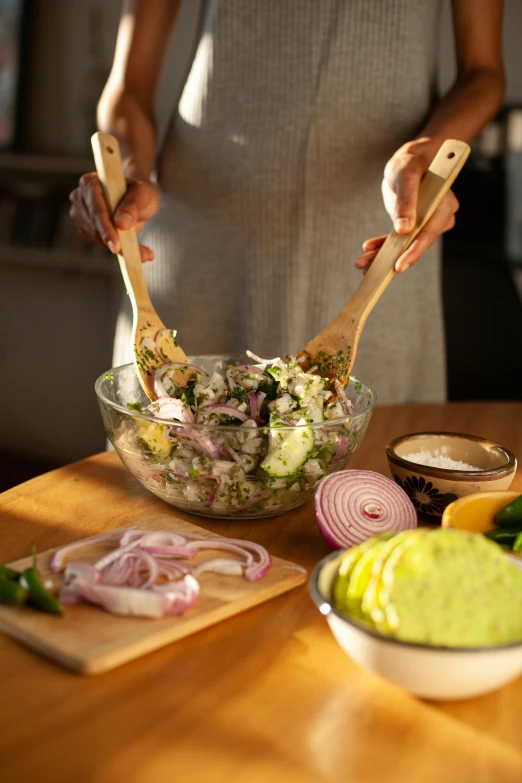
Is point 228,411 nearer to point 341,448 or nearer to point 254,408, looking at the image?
point 254,408

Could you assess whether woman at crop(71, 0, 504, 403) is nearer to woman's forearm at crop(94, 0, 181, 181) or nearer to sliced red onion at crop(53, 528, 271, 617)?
woman's forearm at crop(94, 0, 181, 181)

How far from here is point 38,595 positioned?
0.78 m

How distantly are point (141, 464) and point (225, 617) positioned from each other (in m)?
0.29

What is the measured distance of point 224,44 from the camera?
1.70m

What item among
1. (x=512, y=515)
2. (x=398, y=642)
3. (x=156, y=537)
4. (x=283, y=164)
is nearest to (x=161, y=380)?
(x=156, y=537)

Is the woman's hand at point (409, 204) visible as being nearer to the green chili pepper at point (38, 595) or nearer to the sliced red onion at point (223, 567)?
the sliced red onion at point (223, 567)

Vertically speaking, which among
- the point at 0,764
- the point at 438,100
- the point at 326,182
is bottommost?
the point at 0,764

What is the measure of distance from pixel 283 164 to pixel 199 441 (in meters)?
0.92

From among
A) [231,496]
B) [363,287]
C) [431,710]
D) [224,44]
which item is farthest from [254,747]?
[224,44]

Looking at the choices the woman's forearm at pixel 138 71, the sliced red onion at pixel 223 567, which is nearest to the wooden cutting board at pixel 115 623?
the sliced red onion at pixel 223 567

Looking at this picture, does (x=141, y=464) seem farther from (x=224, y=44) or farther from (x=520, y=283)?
(x=520, y=283)

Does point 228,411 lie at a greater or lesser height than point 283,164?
lesser

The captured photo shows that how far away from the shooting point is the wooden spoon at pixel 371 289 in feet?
4.04

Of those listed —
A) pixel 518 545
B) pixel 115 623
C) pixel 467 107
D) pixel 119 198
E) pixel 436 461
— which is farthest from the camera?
pixel 467 107
